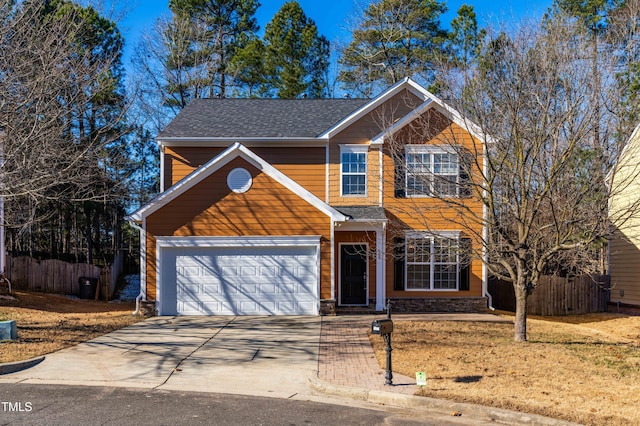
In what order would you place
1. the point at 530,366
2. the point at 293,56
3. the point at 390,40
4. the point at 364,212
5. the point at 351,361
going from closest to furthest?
the point at 530,366 < the point at 351,361 < the point at 364,212 < the point at 390,40 < the point at 293,56

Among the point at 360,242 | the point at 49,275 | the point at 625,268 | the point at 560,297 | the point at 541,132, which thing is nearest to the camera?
the point at 541,132

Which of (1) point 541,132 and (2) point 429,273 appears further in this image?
(2) point 429,273

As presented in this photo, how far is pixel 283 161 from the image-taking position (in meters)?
20.6

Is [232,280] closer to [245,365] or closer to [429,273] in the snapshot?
[429,273]

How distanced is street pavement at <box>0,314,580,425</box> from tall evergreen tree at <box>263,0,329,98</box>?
2099 cm

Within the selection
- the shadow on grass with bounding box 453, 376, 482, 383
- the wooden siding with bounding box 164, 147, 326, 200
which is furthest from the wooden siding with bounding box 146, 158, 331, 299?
the shadow on grass with bounding box 453, 376, 482, 383

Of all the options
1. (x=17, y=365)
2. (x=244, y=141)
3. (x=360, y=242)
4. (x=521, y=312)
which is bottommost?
(x=17, y=365)

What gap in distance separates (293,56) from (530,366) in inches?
1071

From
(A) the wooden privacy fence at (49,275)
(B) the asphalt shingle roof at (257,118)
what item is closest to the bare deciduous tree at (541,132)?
(B) the asphalt shingle roof at (257,118)

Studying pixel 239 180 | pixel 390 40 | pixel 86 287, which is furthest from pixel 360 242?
pixel 390 40

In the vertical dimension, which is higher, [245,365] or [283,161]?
[283,161]

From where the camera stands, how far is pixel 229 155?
18.0m

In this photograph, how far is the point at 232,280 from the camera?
1819 centimetres

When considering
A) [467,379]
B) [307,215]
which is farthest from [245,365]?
[307,215]
